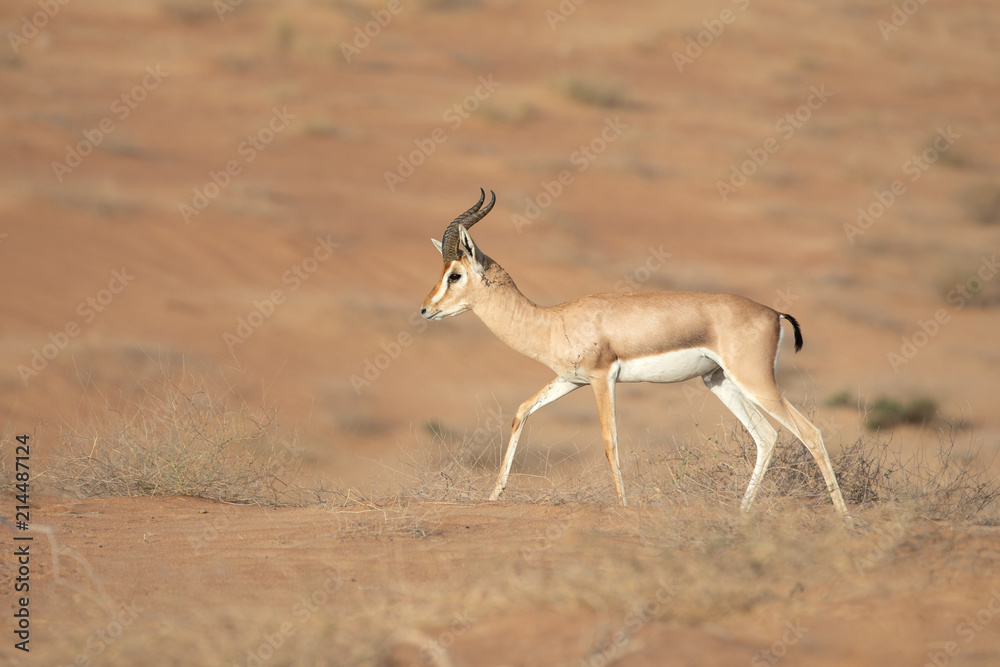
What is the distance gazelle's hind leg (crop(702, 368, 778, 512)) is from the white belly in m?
0.37

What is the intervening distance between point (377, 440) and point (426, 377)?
2472 mm

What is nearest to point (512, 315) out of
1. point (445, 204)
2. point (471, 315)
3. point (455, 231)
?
point (455, 231)

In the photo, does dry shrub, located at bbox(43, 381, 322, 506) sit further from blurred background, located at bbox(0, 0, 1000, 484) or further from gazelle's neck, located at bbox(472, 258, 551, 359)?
gazelle's neck, located at bbox(472, 258, 551, 359)

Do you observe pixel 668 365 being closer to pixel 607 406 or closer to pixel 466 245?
pixel 607 406

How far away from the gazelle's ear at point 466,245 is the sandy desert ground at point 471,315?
1.81 meters

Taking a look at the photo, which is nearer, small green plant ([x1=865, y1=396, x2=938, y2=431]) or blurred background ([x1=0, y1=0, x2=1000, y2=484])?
blurred background ([x1=0, y1=0, x2=1000, y2=484])

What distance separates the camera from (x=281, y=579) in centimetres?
602

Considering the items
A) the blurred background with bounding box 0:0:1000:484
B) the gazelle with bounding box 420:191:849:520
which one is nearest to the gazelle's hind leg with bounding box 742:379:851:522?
the gazelle with bounding box 420:191:849:520

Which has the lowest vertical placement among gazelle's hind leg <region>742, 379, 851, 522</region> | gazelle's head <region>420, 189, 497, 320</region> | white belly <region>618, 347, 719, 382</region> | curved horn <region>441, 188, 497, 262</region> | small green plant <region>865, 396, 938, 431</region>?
small green plant <region>865, 396, 938, 431</region>

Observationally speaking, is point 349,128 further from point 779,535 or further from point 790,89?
point 779,535

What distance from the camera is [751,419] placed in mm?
8352

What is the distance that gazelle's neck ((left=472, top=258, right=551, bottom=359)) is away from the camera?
8.47 metres

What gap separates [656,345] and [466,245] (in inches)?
72.0

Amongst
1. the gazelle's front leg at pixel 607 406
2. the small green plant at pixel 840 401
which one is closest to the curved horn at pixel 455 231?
the gazelle's front leg at pixel 607 406
